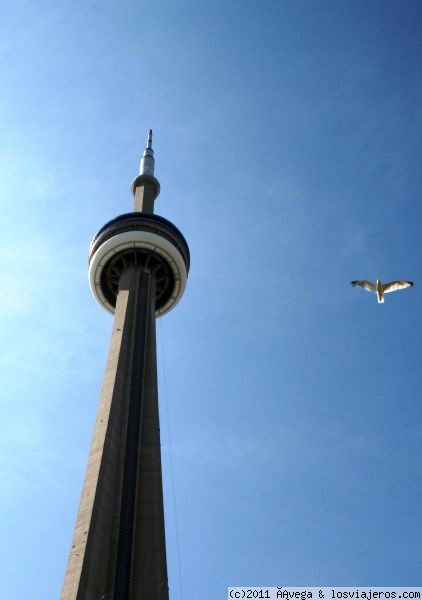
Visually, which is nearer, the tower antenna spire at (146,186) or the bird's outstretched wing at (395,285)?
the bird's outstretched wing at (395,285)

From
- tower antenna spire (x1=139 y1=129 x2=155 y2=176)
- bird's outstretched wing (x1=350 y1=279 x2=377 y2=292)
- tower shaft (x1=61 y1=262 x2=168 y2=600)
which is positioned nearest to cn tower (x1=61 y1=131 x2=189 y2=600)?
tower shaft (x1=61 y1=262 x2=168 y2=600)

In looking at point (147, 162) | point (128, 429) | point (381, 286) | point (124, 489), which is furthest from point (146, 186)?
point (381, 286)

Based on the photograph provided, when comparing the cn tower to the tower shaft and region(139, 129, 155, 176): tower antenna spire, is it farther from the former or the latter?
region(139, 129, 155, 176): tower antenna spire

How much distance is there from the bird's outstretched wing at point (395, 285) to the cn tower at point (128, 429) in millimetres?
17639

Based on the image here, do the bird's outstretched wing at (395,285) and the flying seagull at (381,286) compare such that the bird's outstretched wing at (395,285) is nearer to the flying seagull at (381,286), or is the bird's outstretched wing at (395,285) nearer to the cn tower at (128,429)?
the flying seagull at (381,286)

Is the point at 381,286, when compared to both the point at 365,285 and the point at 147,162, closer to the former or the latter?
the point at 365,285

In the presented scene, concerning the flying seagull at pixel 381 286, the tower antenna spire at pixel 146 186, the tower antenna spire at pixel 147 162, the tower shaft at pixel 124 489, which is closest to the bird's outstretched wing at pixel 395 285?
the flying seagull at pixel 381 286

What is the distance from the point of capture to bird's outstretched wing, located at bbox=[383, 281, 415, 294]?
2572 cm

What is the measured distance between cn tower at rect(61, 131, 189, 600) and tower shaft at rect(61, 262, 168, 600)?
0.05 m

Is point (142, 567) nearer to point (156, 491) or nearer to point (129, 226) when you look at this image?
point (156, 491)

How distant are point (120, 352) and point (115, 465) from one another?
8.27 metres

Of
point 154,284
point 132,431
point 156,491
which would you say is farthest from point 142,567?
point 154,284

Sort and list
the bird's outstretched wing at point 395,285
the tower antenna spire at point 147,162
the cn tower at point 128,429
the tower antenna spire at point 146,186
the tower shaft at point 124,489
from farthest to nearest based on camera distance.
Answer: the tower antenna spire at point 147,162
the tower antenna spire at point 146,186
the cn tower at point 128,429
the tower shaft at point 124,489
the bird's outstretched wing at point 395,285

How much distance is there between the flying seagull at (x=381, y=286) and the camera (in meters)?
25.8
